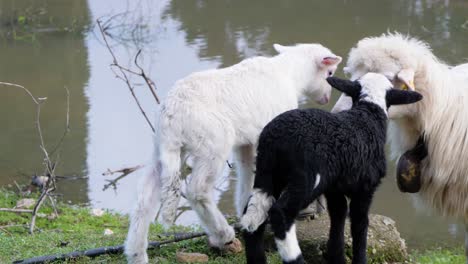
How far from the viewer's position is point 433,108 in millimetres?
5426

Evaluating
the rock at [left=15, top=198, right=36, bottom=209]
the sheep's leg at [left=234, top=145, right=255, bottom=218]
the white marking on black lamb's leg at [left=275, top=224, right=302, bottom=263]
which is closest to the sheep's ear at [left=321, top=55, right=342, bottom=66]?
the sheep's leg at [left=234, top=145, right=255, bottom=218]

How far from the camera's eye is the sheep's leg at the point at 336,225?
5359 mm

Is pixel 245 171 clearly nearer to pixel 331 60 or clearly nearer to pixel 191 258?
pixel 191 258

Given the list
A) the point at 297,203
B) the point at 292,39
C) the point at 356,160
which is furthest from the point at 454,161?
the point at 292,39

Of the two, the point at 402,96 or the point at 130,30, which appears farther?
the point at 130,30

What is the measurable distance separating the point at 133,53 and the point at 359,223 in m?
10.5

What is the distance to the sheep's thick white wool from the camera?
17.8 feet

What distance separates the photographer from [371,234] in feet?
19.9

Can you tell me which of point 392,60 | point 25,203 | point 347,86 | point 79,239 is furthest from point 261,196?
point 25,203

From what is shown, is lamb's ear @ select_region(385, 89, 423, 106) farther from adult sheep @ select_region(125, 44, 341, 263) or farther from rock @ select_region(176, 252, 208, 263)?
rock @ select_region(176, 252, 208, 263)

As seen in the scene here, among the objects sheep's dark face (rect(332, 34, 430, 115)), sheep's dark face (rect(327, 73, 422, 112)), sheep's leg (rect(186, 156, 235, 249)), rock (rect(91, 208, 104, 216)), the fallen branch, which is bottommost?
rock (rect(91, 208, 104, 216))

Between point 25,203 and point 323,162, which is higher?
point 323,162

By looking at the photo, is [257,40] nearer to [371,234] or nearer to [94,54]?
[94,54]

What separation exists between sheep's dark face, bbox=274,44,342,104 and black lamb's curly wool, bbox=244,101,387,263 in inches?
45.4
